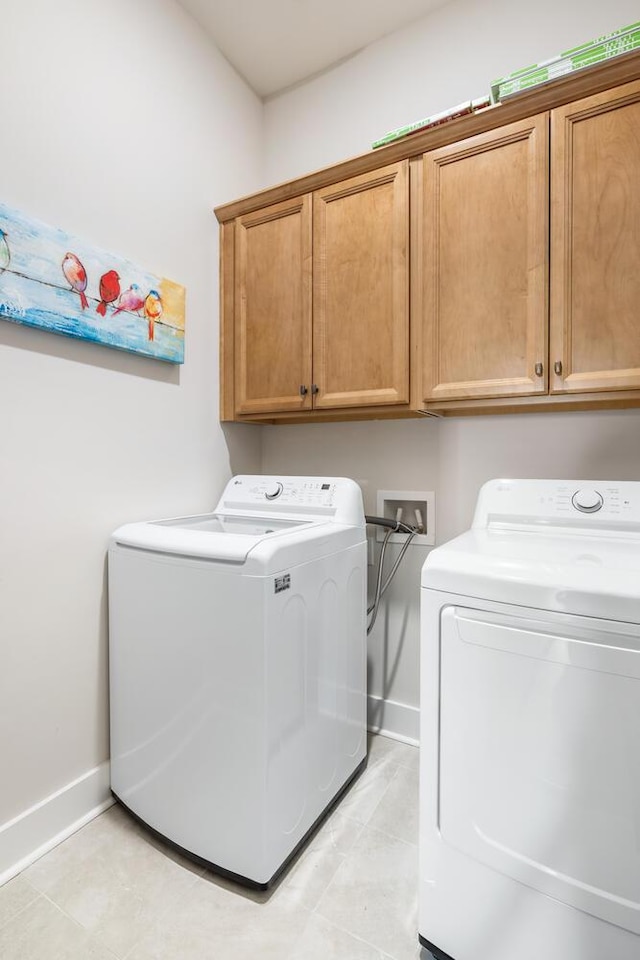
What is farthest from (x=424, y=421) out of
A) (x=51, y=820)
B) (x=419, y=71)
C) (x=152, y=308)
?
(x=51, y=820)

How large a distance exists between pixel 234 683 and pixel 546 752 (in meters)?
0.70

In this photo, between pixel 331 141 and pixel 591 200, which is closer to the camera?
pixel 591 200

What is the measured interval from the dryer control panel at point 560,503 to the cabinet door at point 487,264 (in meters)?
0.32

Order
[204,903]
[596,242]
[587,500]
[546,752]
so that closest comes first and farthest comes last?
[546,752] → [204,903] → [596,242] → [587,500]

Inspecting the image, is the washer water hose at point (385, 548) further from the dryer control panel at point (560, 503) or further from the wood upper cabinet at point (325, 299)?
the wood upper cabinet at point (325, 299)

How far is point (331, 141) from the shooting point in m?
2.08

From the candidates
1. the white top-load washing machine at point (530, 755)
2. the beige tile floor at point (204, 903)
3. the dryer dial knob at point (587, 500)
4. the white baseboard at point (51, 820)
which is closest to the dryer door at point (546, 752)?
the white top-load washing machine at point (530, 755)

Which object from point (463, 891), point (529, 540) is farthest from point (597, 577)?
point (463, 891)

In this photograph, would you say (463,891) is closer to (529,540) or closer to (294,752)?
(294,752)

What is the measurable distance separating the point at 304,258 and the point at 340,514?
0.97 meters

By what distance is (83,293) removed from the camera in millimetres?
1397

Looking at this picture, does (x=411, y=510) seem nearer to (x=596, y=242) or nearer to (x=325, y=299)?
(x=325, y=299)

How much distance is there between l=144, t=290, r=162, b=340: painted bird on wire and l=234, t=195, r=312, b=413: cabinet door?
0.38 metres

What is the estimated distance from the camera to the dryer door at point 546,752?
2.71ft
